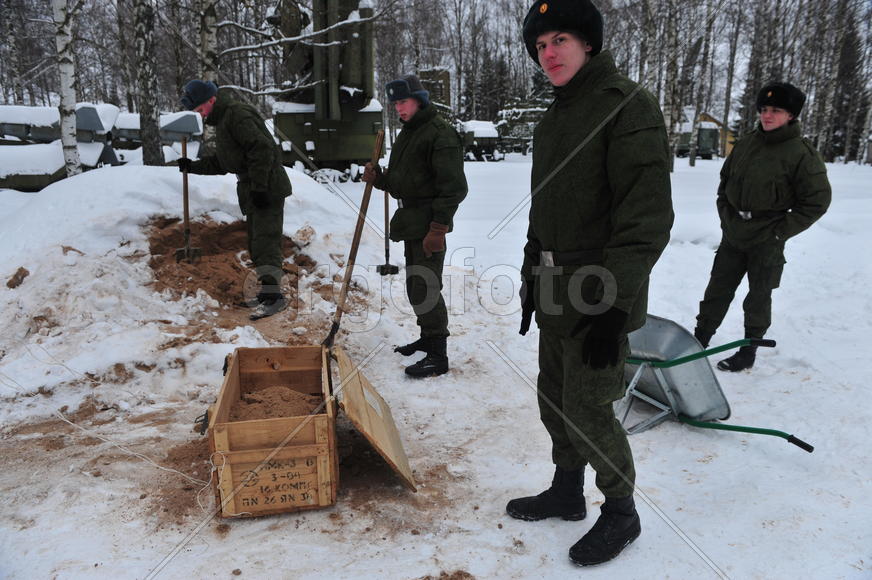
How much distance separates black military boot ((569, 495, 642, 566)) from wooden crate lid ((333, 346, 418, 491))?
2.61 ft

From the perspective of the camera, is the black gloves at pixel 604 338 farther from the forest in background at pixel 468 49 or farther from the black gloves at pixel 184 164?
the forest in background at pixel 468 49

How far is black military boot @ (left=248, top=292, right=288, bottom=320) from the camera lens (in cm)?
480

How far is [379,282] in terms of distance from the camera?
5660 mm

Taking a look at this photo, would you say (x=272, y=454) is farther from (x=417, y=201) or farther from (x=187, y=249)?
(x=187, y=249)

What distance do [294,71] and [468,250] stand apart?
7863 mm

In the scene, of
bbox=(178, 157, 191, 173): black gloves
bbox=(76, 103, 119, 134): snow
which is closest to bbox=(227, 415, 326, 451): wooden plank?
bbox=(178, 157, 191, 173): black gloves

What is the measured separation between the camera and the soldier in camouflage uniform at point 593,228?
5.88 ft

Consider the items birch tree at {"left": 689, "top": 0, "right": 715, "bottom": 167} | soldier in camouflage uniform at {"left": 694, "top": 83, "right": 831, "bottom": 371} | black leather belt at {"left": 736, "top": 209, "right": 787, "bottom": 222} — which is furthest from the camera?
birch tree at {"left": 689, "top": 0, "right": 715, "bottom": 167}

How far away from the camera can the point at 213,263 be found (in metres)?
5.22

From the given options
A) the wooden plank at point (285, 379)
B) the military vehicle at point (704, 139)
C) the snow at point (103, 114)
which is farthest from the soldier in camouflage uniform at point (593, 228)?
the military vehicle at point (704, 139)

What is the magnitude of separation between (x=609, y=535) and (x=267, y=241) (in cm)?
385

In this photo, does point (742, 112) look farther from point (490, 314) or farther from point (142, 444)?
point (142, 444)

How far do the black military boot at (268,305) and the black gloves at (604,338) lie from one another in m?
3.50

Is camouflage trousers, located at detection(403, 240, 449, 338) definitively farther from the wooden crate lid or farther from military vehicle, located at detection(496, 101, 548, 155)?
military vehicle, located at detection(496, 101, 548, 155)
